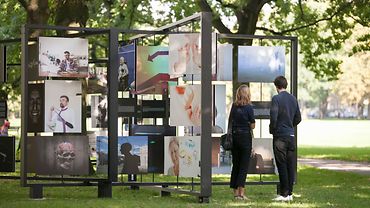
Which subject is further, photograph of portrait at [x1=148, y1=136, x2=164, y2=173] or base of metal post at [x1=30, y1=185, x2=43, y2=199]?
photograph of portrait at [x1=148, y1=136, x2=164, y2=173]

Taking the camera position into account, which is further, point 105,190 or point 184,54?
point 105,190

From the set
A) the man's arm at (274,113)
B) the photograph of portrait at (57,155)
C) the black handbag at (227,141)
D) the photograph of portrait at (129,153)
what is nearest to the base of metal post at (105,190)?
the photograph of portrait at (57,155)

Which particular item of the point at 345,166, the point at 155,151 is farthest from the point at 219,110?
the point at 345,166

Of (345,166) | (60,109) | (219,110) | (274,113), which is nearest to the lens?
→ (274,113)

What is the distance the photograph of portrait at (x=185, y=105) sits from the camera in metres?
14.8

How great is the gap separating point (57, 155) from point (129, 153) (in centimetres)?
118

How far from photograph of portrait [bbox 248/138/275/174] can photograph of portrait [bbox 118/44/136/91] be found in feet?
7.80

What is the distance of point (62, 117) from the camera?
16062 millimetres

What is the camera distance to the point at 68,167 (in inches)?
629

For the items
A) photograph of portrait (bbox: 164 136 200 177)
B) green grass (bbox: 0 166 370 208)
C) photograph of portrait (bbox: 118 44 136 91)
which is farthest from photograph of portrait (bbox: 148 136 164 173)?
photograph of portrait (bbox: 118 44 136 91)

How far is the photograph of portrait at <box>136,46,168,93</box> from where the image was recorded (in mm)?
16469

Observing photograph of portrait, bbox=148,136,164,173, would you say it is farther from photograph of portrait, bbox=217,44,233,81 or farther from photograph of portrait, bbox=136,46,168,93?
photograph of portrait, bbox=217,44,233,81

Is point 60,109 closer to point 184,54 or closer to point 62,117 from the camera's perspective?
point 62,117

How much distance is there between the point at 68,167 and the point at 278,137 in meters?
3.53
